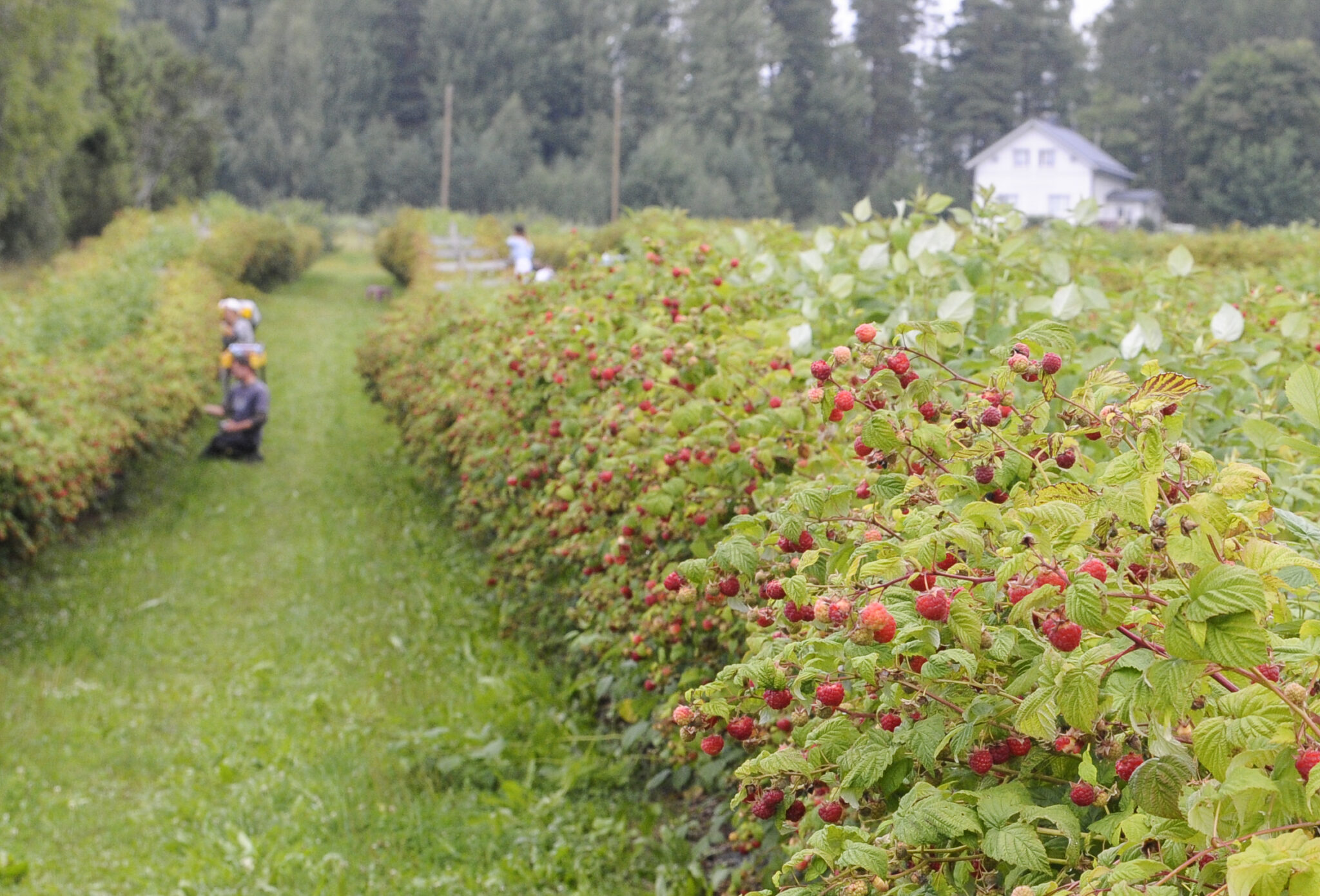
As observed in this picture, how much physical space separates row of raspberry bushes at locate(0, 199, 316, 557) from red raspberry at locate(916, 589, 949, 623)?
567 cm

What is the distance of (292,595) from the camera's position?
6.47 m

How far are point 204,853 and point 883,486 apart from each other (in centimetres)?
312

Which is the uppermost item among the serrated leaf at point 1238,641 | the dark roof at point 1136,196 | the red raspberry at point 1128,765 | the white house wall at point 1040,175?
the white house wall at point 1040,175

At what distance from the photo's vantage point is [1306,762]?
88cm

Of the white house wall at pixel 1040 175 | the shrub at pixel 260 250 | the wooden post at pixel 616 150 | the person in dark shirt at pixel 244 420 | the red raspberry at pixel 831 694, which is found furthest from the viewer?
the white house wall at pixel 1040 175

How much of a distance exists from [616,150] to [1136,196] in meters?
20.0

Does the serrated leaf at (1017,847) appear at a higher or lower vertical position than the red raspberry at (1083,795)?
lower

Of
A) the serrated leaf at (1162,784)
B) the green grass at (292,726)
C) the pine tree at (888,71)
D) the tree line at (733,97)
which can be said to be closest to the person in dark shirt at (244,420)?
the green grass at (292,726)

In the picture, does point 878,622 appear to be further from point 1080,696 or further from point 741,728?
point 741,728

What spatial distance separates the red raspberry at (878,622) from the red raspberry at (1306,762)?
35cm

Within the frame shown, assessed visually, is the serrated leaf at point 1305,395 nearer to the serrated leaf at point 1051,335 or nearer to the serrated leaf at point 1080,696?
the serrated leaf at point 1051,335

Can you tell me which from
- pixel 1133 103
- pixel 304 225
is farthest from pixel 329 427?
pixel 1133 103

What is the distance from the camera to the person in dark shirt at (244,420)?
9.45 meters

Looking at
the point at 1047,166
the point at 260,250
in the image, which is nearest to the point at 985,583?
the point at 260,250
